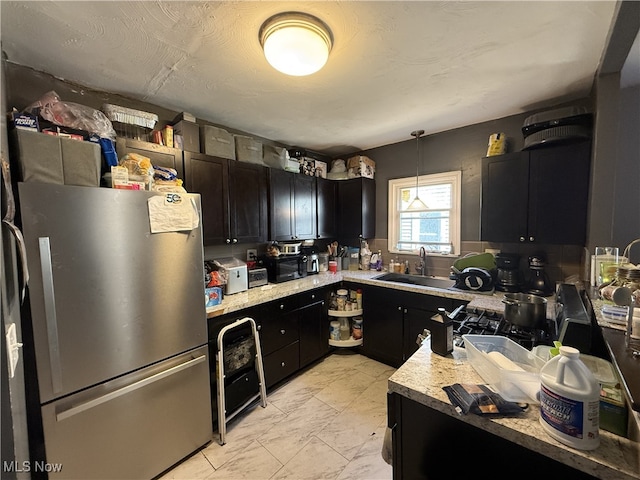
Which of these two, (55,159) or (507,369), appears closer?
(507,369)

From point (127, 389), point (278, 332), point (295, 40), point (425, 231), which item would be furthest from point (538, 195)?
point (127, 389)

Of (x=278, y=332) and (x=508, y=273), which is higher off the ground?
(x=508, y=273)

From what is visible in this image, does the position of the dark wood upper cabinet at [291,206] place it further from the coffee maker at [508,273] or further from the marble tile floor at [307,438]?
the coffee maker at [508,273]

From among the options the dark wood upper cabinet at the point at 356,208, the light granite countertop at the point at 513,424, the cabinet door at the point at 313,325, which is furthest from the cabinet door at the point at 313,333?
the light granite countertop at the point at 513,424

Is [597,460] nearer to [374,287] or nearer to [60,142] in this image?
[374,287]

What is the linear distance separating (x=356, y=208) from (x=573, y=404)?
8.99ft

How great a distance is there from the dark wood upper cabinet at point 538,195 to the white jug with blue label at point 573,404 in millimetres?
1767

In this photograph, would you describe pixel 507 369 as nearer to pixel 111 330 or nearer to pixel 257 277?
pixel 111 330

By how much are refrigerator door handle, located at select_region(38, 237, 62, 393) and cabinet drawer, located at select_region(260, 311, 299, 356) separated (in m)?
1.24

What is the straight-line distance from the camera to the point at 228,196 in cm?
228

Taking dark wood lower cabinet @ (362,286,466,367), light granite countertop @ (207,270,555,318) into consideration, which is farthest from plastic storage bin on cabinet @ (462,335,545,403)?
dark wood lower cabinet @ (362,286,466,367)

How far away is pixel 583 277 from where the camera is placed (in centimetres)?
207

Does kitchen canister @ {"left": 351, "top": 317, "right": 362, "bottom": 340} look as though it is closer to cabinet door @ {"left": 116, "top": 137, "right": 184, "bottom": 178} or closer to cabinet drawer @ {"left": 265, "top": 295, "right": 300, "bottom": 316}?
cabinet drawer @ {"left": 265, "top": 295, "right": 300, "bottom": 316}

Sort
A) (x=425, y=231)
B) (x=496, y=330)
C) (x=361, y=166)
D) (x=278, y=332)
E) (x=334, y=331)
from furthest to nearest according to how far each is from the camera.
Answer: (x=361, y=166) < (x=425, y=231) < (x=334, y=331) < (x=278, y=332) < (x=496, y=330)
